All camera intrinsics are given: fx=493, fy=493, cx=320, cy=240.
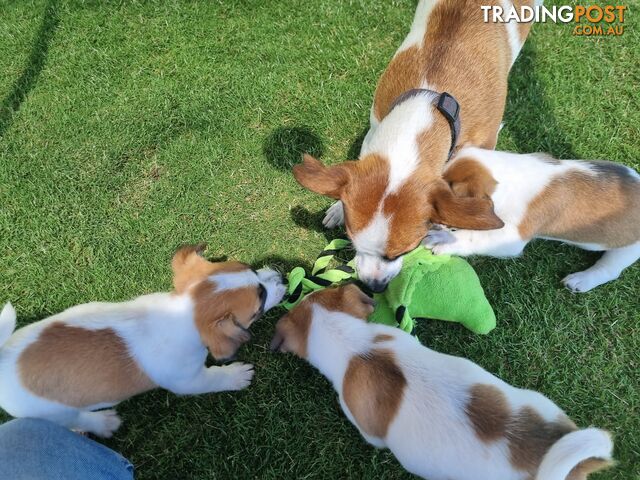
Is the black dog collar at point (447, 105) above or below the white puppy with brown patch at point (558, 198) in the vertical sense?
above

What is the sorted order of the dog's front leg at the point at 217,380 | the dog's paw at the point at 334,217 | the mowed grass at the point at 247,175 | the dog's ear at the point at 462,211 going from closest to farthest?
the dog's ear at the point at 462,211 < the dog's front leg at the point at 217,380 < the mowed grass at the point at 247,175 < the dog's paw at the point at 334,217

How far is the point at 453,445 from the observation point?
3010mm

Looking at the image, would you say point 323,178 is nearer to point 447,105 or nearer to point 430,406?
point 447,105

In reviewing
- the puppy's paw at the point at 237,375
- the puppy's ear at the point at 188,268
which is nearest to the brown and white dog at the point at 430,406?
the puppy's ear at the point at 188,268

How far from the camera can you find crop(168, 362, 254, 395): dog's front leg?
3.95 meters

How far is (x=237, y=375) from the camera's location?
439 cm

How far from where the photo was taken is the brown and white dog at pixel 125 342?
3.38m

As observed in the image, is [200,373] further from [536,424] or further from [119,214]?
[536,424]

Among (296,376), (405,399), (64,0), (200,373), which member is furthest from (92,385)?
(64,0)

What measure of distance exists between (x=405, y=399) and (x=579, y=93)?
4.22m

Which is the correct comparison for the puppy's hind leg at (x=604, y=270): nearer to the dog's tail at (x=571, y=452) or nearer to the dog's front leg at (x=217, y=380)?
the dog's tail at (x=571, y=452)

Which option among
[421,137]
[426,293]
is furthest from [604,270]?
[421,137]

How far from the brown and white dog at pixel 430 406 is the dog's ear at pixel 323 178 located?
0.76 metres

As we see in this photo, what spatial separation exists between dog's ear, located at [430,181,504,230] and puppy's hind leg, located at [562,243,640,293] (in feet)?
6.07
